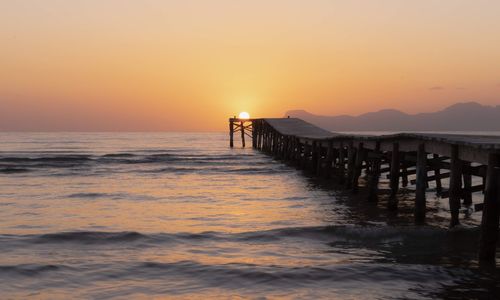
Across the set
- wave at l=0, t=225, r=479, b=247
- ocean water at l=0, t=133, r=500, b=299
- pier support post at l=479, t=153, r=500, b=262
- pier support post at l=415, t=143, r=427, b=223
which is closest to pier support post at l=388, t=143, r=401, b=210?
ocean water at l=0, t=133, r=500, b=299

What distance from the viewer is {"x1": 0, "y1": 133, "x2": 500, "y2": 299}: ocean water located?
838cm

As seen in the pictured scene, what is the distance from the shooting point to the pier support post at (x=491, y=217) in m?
9.30

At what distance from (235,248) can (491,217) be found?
4.61 meters

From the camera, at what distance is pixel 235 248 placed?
11273mm

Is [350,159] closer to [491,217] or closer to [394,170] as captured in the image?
[394,170]

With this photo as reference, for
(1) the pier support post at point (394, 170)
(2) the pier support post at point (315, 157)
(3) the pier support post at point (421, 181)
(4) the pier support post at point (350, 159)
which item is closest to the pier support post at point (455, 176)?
(3) the pier support post at point (421, 181)

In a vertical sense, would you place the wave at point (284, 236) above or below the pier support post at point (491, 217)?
below

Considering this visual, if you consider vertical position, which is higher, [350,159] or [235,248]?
[350,159]

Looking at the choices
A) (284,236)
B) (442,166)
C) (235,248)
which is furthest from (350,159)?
(235,248)

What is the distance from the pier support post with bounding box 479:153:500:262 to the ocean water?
1.26ft

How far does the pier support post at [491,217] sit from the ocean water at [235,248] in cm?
38

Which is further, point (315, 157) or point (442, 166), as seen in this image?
point (315, 157)

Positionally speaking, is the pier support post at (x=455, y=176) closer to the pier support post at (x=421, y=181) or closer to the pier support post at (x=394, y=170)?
the pier support post at (x=421, y=181)

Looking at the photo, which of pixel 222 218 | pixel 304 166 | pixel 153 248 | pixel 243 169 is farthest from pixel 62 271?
pixel 243 169
